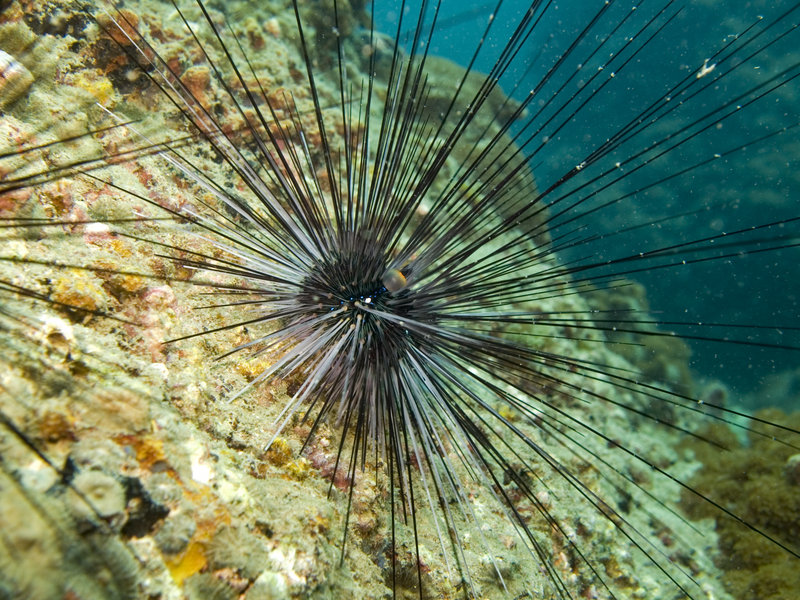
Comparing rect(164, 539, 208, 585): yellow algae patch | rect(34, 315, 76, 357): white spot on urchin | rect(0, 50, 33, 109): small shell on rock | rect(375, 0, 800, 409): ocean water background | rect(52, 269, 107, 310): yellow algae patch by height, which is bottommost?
rect(164, 539, 208, 585): yellow algae patch

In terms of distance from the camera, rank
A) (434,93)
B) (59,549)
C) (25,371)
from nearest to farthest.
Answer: (59,549) → (25,371) → (434,93)

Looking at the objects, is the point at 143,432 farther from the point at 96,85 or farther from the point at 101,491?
the point at 96,85

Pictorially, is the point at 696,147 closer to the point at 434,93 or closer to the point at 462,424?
the point at 434,93

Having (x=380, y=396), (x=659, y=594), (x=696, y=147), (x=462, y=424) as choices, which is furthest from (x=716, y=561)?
(x=696, y=147)

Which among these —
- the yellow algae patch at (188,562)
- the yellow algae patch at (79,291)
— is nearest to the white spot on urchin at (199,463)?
the yellow algae patch at (188,562)

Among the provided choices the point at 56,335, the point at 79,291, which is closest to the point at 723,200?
the point at 79,291

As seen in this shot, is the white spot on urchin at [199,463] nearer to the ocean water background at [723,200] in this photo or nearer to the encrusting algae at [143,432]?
the encrusting algae at [143,432]

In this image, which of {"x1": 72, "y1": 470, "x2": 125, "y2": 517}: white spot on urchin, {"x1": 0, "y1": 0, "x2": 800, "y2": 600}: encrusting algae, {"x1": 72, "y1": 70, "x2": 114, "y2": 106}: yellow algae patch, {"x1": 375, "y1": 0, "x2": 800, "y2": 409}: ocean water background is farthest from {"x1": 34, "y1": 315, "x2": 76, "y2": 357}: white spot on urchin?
{"x1": 375, "y1": 0, "x2": 800, "y2": 409}: ocean water background

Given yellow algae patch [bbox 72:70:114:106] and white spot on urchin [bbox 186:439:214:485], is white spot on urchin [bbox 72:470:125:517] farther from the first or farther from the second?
yellow algae patch [bbox 72:70:114:106]
